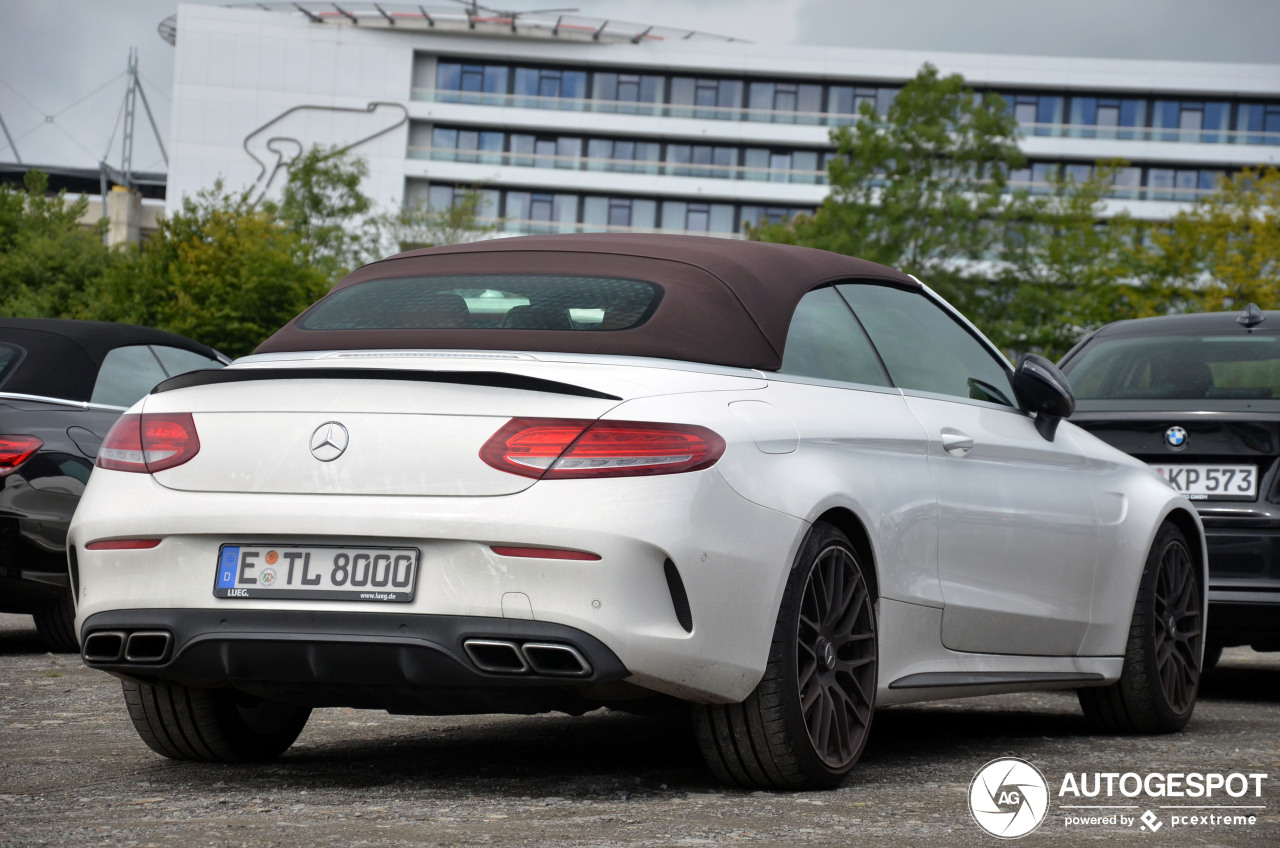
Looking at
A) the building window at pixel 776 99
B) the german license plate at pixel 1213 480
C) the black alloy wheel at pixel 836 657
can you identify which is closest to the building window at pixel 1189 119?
the building window at pixel 776 99

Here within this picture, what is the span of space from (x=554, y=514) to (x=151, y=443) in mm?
1113

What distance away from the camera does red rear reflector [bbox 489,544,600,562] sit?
154 inches

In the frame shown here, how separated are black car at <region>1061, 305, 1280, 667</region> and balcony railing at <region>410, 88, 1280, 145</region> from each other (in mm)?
65353

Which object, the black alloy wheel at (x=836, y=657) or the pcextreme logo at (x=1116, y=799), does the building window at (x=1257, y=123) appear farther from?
the black alloy wheel at (x=836, y=657)

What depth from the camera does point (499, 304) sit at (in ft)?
15.4

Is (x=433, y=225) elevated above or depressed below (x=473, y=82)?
below

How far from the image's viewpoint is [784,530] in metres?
4.25

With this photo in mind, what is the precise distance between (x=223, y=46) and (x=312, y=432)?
233ft

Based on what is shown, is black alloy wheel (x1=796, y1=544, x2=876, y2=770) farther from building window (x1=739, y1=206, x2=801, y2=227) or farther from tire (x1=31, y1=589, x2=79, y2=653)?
building window (x1=739, y1=206, x2=801, y2=227)

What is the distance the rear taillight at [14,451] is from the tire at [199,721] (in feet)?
11.4

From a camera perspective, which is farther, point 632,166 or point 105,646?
point 632,166

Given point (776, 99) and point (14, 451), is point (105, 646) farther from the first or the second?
point (776, 99)

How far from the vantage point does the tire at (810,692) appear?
14.1ft

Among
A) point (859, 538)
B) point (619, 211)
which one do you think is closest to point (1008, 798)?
point (859, 538)
